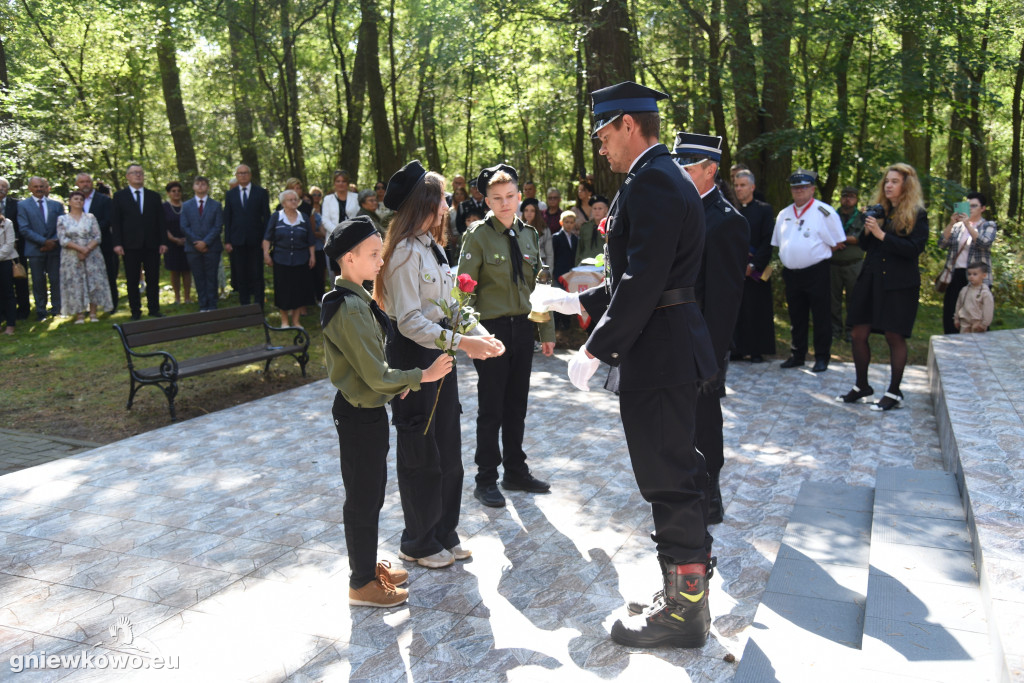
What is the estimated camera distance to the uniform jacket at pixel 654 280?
10.9 feet

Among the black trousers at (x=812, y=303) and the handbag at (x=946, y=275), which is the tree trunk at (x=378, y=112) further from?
the handbag at (x=946, y=275)

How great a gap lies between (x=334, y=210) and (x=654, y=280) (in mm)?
9602

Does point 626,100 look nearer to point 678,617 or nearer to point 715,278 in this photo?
point 715,278

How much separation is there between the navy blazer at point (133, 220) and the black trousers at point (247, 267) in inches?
48.9

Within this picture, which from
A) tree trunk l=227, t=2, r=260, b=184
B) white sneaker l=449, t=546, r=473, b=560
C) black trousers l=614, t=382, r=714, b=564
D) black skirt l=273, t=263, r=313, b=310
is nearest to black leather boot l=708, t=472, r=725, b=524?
black trousers l=614, t=382, r=714, b=564

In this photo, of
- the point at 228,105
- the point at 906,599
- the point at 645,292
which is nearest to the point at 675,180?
the point at 645,292

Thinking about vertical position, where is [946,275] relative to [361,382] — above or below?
above

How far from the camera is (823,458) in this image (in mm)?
6129

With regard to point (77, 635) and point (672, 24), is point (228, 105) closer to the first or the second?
point (672, 24)

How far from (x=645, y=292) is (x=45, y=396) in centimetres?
773

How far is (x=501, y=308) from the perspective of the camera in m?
5.11

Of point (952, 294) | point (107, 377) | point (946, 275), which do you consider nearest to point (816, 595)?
point (946, 275)

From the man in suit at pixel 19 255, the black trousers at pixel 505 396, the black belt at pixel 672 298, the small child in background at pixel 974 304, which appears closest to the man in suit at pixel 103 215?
the man in suit at pixel 19 255

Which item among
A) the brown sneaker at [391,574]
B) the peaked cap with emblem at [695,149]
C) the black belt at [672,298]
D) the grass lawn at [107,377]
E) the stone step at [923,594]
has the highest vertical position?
the peaked cap with emblem at [695,149]
